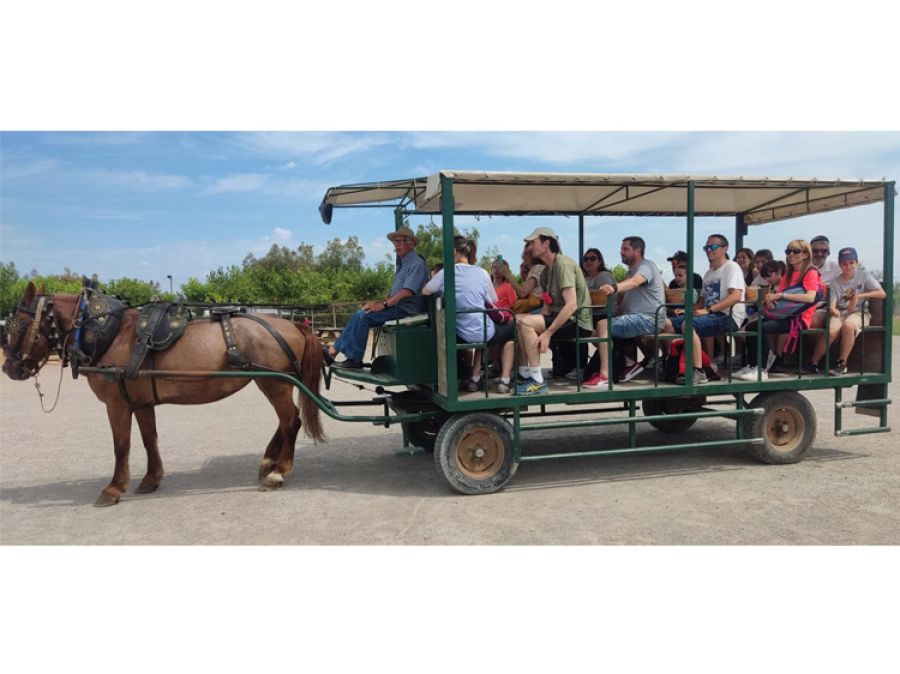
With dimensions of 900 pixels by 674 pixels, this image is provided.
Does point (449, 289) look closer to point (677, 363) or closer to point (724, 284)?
point (677, 363)

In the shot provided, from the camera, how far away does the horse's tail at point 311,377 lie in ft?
21.0

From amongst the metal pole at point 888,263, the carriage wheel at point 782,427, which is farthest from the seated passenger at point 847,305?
the carriage wheel at point 782,427

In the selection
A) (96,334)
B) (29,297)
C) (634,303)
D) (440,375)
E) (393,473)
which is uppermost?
(29,297)

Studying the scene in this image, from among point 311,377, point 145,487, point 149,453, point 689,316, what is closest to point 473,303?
point 311,377

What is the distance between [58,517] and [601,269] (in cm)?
618

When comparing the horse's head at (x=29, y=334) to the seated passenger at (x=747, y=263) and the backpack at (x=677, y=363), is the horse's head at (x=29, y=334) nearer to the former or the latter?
the backpack at (x=677, y=363)

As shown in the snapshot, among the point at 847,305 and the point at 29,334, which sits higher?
the point at 847,305

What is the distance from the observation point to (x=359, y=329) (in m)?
6.48

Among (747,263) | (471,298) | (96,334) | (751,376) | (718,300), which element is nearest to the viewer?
(471,298)

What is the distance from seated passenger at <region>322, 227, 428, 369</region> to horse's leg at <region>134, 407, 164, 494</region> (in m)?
1.91

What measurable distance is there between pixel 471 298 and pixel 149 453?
3497 mm

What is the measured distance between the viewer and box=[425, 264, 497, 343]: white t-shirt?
5.71 m

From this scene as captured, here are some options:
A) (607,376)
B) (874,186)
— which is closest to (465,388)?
(607,376)

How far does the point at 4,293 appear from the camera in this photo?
39781mm
